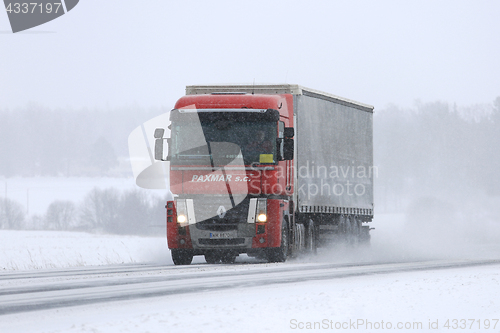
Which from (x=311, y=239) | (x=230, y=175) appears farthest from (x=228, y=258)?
(x=230, y=175)

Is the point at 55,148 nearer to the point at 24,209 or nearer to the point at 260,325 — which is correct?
the point at 24,209

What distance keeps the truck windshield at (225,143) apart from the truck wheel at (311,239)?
14.0 feet

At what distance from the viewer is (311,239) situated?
21094 millimetres

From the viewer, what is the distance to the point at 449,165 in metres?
96.4

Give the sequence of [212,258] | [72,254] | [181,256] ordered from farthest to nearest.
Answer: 1. [72,254]
2. [212,258]
3. [181,256]

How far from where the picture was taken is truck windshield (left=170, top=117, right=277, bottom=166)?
1703 cm

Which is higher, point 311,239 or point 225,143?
point 225,143

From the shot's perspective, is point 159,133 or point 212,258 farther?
point 212,258

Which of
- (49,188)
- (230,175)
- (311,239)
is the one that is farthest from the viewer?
(49,188)

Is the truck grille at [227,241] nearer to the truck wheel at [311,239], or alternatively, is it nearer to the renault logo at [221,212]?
the renault logo at [221,212]

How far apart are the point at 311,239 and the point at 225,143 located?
17.3 ft

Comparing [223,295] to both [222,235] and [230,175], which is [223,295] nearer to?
[222,235]

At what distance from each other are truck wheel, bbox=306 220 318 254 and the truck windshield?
4269mm

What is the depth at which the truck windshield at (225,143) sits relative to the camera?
17.0m
